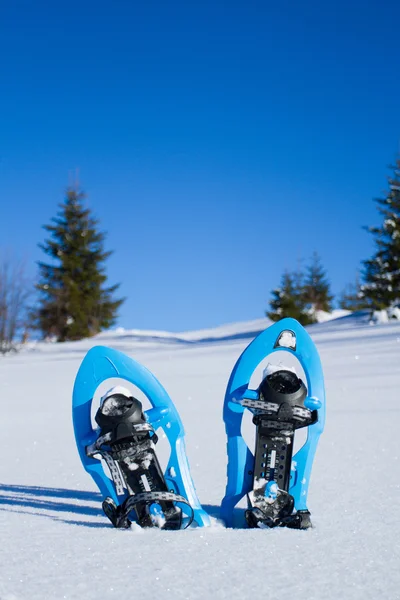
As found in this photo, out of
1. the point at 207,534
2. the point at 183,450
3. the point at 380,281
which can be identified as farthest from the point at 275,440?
the point at 380,281

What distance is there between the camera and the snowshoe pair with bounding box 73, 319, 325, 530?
6.31 feet

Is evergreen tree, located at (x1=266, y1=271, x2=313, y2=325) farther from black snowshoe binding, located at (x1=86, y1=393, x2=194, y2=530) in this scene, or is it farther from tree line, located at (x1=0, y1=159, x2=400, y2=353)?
black snowshoe binding, located at (x1=86, y1=393, x2=194, y2=530)

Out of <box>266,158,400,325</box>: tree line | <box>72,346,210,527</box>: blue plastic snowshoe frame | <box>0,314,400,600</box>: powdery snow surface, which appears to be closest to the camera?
<box>0,314,400,600</box>: powdery snow surface

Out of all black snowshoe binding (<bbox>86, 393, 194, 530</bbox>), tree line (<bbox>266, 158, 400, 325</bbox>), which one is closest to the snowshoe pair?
black snowshoe binding (<bbox>86, 393, 194, 530</bbox>)

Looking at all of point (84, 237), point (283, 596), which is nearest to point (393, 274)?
point (84, 237)

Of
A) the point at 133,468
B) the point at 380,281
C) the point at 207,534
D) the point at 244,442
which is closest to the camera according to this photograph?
the point at 207,534

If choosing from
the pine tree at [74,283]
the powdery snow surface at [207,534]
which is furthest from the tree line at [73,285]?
the powdery snow surface at [207,534]

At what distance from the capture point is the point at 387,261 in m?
21.0

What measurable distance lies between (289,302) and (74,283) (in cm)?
924

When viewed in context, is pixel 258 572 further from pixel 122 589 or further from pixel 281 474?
pixel 281 474

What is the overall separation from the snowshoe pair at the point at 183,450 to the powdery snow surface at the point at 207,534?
10 centimetres

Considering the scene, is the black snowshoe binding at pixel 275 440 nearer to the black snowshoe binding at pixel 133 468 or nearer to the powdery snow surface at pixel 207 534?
the powdery snow surface at pixel 207 534

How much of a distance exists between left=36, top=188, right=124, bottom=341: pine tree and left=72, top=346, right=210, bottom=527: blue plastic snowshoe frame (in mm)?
21045

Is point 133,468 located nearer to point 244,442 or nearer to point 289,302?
point 244,442
